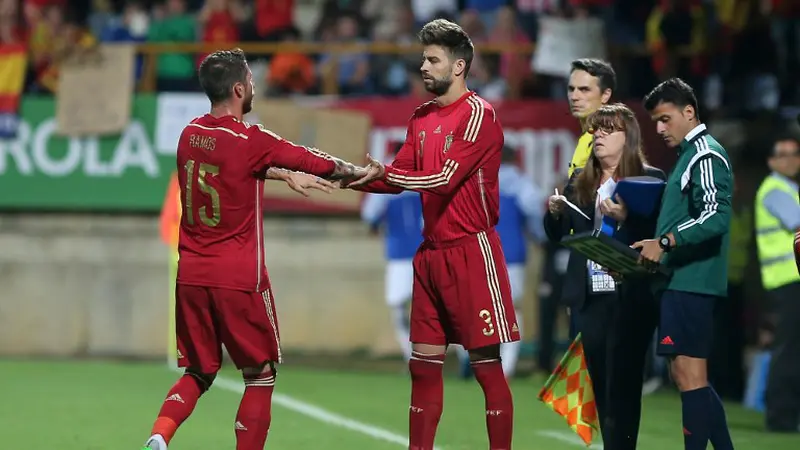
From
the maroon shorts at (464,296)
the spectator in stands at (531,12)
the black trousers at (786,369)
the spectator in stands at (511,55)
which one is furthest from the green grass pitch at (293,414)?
the spectator in stands at (531,12)

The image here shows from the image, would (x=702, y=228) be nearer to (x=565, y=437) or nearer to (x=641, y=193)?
(x=641, y=193)

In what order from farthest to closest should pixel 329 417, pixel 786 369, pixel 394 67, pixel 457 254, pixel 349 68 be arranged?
pixel 349 68
pixel 394 67
pixel 329 417
pixel 786 369
pixel 457 254

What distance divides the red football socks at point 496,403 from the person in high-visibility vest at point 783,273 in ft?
14.5

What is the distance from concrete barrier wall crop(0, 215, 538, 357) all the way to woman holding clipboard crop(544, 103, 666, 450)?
8958mm

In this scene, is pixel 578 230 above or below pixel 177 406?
above

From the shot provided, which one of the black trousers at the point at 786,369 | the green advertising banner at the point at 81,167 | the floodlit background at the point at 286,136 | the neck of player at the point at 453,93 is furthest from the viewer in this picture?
the green advertising banner at the point at 81,167

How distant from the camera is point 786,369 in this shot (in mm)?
12125

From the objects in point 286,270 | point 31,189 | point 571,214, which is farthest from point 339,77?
point 571,214

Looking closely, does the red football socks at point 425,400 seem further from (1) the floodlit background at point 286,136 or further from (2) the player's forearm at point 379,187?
(1) the floodlit background at point 286,136

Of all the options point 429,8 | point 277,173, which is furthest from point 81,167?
point 277,173

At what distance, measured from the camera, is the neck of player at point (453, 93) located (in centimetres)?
832

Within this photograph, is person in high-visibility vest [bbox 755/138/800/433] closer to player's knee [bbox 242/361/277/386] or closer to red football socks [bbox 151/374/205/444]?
player's knee [bbox 242/361/277/386]

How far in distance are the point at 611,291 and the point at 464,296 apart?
0.86 m

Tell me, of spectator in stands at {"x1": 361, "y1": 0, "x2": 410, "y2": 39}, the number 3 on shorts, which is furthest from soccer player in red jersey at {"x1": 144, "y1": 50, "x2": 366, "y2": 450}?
spectator in stands at {"x1": 361, "y1": 0, "x2": 410, "y2": 39}
